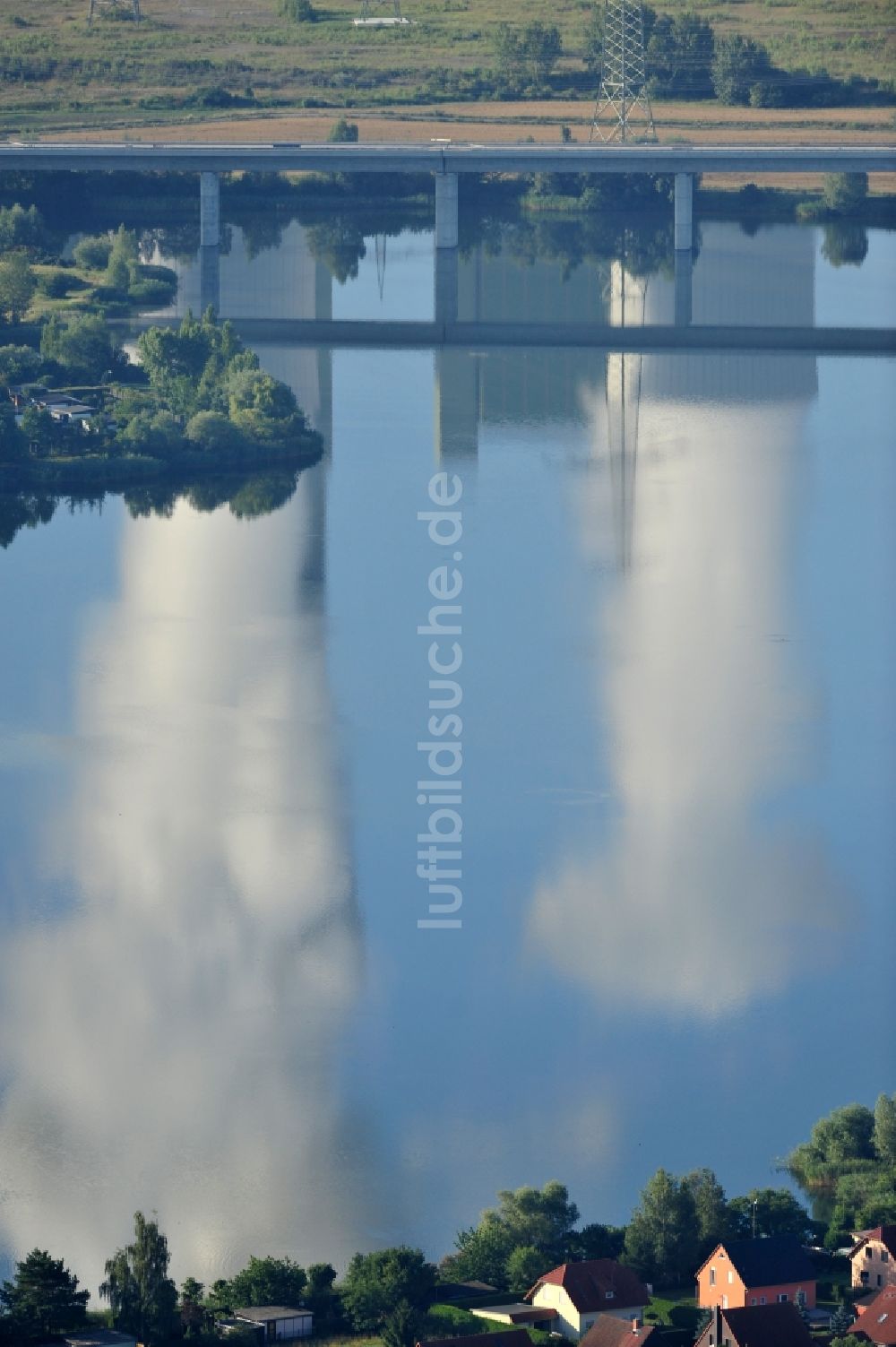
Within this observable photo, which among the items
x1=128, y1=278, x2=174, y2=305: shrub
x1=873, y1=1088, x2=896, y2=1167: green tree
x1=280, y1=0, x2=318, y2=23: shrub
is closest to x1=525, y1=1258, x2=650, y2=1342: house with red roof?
x1=873, y1=1088, x2=896, y2=1167: green tree

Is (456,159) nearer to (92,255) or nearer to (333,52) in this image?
(333,52)

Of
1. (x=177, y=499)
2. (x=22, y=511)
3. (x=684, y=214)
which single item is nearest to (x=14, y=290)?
(x=177, y=499)

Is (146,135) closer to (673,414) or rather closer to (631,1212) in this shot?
(673,414)

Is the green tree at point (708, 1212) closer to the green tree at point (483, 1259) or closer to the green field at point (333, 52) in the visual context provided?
the green tree at point (483, 1259)

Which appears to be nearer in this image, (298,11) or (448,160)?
(448,160)

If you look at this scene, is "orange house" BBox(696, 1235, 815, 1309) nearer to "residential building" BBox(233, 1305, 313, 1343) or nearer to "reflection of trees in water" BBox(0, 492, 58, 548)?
"residential building" BBox(233, 1305, 313, 1343)

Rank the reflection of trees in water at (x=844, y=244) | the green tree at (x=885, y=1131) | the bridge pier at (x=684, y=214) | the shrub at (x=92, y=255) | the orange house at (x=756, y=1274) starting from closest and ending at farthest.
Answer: the orange house at (x=756, y=1274) → the green tree at (x=885, y=1131) → the shrub at (x=92, y=255) → the reflection of trees in water at (x=844, y=244) → the bridge pier at (x=684, y=214)

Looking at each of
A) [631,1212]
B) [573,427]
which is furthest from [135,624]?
[631,1212]

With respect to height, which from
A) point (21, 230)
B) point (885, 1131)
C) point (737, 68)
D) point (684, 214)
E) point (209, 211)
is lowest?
point (885, 1131)

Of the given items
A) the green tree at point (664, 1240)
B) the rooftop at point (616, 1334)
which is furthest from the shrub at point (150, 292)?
the rooftop at point (616, 1334)
